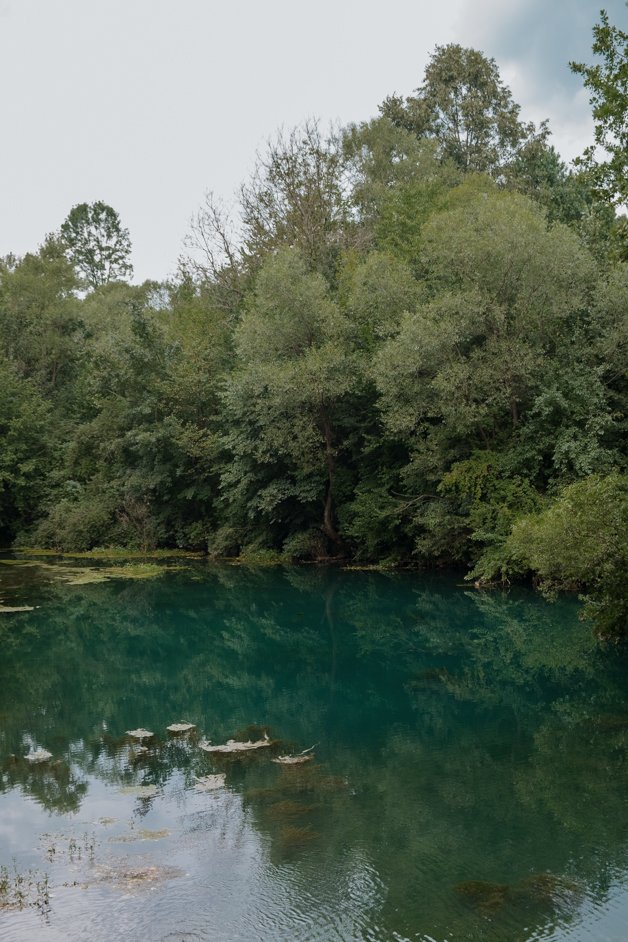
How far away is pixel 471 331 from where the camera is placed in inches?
1005

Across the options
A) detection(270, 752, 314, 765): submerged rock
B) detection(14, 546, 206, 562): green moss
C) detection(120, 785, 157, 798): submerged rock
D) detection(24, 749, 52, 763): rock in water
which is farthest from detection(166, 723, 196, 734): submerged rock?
detection(14, 546, 206, 562): green moss

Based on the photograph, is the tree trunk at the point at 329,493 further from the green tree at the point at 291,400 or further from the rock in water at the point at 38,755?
the rock in water at the point at 38,755

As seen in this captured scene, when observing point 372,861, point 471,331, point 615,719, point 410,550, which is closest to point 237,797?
point 372,861

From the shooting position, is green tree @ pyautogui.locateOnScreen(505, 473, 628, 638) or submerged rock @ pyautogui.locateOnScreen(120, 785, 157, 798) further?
green tree @ pyautogui.locateOnScreen(505, 473, 628, 638)

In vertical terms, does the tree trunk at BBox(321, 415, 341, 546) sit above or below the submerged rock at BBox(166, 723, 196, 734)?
above

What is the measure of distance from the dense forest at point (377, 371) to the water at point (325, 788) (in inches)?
125

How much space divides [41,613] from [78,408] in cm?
2318

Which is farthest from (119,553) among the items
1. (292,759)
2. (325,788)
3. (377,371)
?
(325,788)

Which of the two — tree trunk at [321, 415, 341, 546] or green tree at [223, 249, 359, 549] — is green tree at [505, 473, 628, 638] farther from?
tree trunk at [321, 415, 341, 546]

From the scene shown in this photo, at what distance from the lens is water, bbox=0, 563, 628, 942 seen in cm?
661

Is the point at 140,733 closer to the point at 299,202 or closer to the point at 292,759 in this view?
the point at 292,759

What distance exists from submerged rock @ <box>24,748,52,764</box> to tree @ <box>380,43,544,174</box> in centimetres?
4491

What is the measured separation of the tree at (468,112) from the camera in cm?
4941

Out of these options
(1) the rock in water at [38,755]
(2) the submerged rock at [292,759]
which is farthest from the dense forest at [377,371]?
(1) the rock in water at [38,755]
